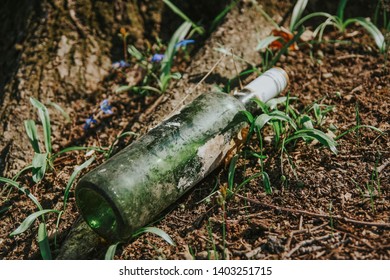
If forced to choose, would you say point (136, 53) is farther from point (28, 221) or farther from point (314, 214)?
point (314, 214)

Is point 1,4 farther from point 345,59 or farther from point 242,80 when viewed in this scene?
point 345,59

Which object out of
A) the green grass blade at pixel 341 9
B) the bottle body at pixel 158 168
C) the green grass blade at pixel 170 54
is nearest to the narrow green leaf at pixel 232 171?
the bottle body at pixel 158 168

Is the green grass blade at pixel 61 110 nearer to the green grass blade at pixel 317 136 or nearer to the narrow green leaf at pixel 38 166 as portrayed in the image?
the narrow green leaf at pixel 38 166

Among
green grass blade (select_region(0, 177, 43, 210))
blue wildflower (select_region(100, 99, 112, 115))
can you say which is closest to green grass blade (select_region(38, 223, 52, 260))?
green grass blade (select_region(0, 177, 43, 210))

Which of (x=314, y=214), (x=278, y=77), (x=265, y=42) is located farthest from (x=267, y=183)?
(x=265, y=42)

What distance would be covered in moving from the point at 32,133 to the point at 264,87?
141 cm

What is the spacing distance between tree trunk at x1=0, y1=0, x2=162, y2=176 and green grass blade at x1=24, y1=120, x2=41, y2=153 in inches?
10.8

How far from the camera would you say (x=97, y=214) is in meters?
2.35

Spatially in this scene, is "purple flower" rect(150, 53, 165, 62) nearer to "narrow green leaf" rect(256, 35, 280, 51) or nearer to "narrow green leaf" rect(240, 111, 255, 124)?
"narrow green leaf" rect(256, 35, 280, 51)

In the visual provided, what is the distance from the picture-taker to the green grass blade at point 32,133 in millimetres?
2732
